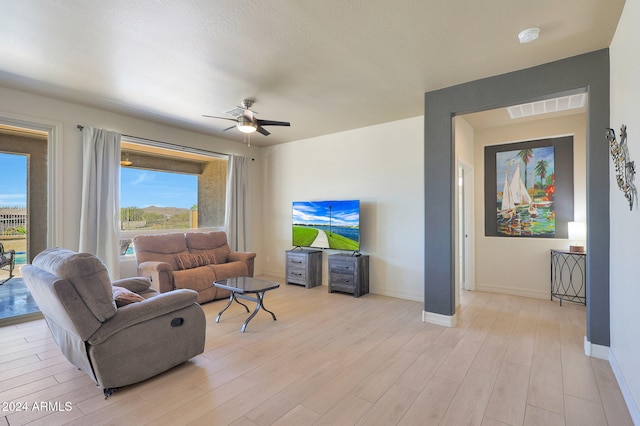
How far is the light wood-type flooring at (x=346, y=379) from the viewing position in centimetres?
195

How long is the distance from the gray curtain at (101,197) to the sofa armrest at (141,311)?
91.5 inches

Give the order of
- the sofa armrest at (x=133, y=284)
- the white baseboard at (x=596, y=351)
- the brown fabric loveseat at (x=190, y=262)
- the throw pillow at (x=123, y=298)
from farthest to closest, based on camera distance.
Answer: the brown fabric loveseat at (x=190, y=262)
the sofa armrest at (x=133, y=284)
the white baseboard at (x=596, y=351)
the throw pillow at (x=123, y=298)

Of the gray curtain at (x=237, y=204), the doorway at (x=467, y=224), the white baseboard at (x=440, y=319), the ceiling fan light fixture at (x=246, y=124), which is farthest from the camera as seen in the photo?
the gray curtain at (x=237, y=204)

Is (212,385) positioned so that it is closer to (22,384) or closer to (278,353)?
(278,353)

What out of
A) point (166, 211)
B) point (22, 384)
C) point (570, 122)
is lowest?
point (22, 384)

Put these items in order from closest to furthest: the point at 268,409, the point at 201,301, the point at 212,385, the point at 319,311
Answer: the point at 268,409, the point at 212,385, the point at 319,311, the point at 201,301

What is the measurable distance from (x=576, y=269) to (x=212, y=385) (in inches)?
189

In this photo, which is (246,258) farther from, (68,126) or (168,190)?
(68,126)

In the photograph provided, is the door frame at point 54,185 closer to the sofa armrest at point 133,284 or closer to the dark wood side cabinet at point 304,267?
the sofa armrest at point 133,284

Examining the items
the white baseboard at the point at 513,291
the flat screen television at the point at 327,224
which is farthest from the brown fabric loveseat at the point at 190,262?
the white baseboard at the point at 513,291

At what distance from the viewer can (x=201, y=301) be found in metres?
4.28

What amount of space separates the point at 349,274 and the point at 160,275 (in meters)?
2.60

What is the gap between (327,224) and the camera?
525 centimetres

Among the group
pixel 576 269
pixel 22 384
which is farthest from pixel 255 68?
pixel 576 269
